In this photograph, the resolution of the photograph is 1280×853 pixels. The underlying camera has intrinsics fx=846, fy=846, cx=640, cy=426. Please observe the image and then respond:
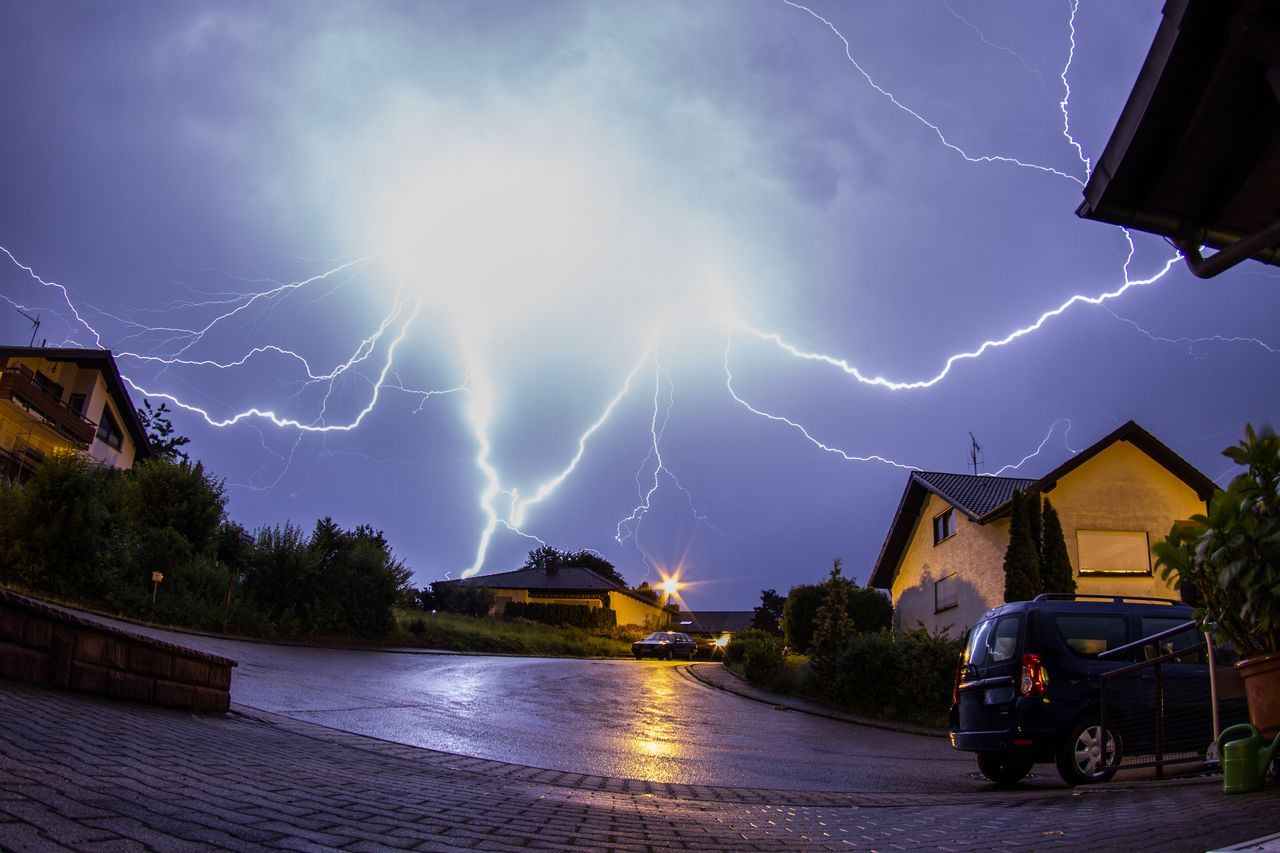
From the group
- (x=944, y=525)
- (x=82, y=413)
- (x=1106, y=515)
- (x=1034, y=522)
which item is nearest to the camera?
(x=1034, y=522)

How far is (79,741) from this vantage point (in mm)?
4531

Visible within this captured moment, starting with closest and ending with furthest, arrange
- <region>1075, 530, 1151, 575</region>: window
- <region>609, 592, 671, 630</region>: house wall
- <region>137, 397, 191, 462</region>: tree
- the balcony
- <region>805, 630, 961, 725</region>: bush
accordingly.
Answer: <region>805, 630, 961, 725</region>: bush → <region>1075, 530, 1151, 575</region>: window → the balcony → <region>137, 397, 191, 462</region>: tree → <region>609, 592, 671, 630</region>: house wall

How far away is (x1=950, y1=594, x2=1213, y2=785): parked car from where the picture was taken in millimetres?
7773

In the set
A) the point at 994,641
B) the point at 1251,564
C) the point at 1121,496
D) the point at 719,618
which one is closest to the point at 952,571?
the point at 1121,496

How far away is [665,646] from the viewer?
3972 centimetres

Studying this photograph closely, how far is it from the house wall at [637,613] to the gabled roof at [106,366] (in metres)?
33.2

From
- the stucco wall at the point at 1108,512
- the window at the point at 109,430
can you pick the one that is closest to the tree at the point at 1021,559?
the stucco wall at the point at 1108,512

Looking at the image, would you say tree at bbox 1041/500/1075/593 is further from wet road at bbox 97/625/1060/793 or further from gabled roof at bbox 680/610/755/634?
gabled roof at bbox 680/610/755/634

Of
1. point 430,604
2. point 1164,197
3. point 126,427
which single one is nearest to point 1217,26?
point 1164,197

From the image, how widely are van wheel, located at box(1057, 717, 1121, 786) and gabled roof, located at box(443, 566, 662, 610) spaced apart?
56.2 m

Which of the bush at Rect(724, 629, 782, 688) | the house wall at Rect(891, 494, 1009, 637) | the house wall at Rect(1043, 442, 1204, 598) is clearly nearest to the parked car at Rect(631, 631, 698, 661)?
the house wall at Rect(891, 494, 1009, 637)

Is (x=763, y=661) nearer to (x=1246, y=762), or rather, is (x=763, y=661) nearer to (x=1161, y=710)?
(x=1161, y=710)

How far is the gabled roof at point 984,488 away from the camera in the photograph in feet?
73.7

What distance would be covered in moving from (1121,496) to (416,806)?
22.9 metres
